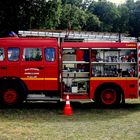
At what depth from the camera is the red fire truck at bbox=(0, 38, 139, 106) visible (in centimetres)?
1702

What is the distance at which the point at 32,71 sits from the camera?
1697 centimetres

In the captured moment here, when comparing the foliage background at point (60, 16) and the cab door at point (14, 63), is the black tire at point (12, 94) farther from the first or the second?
the foliage background at point (60, 16)

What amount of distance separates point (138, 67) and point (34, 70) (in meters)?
3.77

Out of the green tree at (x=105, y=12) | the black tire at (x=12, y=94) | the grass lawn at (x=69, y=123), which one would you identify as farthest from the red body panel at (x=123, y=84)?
the green tree at (x=105, y=12)

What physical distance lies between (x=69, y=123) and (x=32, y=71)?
3864 millimetres

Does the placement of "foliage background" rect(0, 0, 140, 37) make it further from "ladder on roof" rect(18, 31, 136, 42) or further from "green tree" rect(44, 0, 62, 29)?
"ladder on roof" rect(18, 31, 136, 42)

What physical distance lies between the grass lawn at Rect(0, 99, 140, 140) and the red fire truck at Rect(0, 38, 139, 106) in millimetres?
615

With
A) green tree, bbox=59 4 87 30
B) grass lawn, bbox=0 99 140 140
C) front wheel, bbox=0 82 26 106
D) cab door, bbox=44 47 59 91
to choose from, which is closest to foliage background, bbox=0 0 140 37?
green tree, bbox=59 4 87 30

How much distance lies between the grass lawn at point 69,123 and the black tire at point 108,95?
1.03ft

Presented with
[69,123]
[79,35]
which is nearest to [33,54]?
[79,35]

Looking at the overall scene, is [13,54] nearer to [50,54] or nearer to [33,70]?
[33,70]

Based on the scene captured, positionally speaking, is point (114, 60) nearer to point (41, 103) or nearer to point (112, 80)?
point (112, 80)

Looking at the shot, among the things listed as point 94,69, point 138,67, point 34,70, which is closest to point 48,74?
point 34,70

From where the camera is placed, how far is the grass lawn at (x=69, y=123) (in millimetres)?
11586
